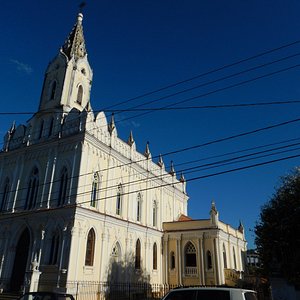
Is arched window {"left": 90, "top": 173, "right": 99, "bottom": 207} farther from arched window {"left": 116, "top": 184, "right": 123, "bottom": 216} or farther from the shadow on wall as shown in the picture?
the shadow on wall

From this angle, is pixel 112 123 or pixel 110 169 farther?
pixel 112 123

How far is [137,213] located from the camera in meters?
34.8

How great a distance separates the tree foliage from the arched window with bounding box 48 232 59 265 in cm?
1563

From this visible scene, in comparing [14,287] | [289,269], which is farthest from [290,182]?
[14,287]

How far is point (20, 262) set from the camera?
27172 millimetres

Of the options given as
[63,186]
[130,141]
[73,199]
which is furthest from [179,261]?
[63,186]

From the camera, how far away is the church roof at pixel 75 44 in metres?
35.7

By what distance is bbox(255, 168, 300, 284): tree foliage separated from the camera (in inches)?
665

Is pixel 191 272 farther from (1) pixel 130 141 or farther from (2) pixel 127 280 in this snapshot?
(1) pixel 130 141

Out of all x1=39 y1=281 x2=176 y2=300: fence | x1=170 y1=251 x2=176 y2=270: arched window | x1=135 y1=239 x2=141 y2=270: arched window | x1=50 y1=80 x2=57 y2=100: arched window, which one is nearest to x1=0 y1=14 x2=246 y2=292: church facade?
x1=135 y1=239 x2=141 y2=270: arched window

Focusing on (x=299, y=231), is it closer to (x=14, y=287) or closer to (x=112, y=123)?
(x=112, y=123)

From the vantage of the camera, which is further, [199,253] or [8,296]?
[199,253]

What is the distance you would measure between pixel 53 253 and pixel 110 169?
9265 mm

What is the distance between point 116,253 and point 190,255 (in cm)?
992
